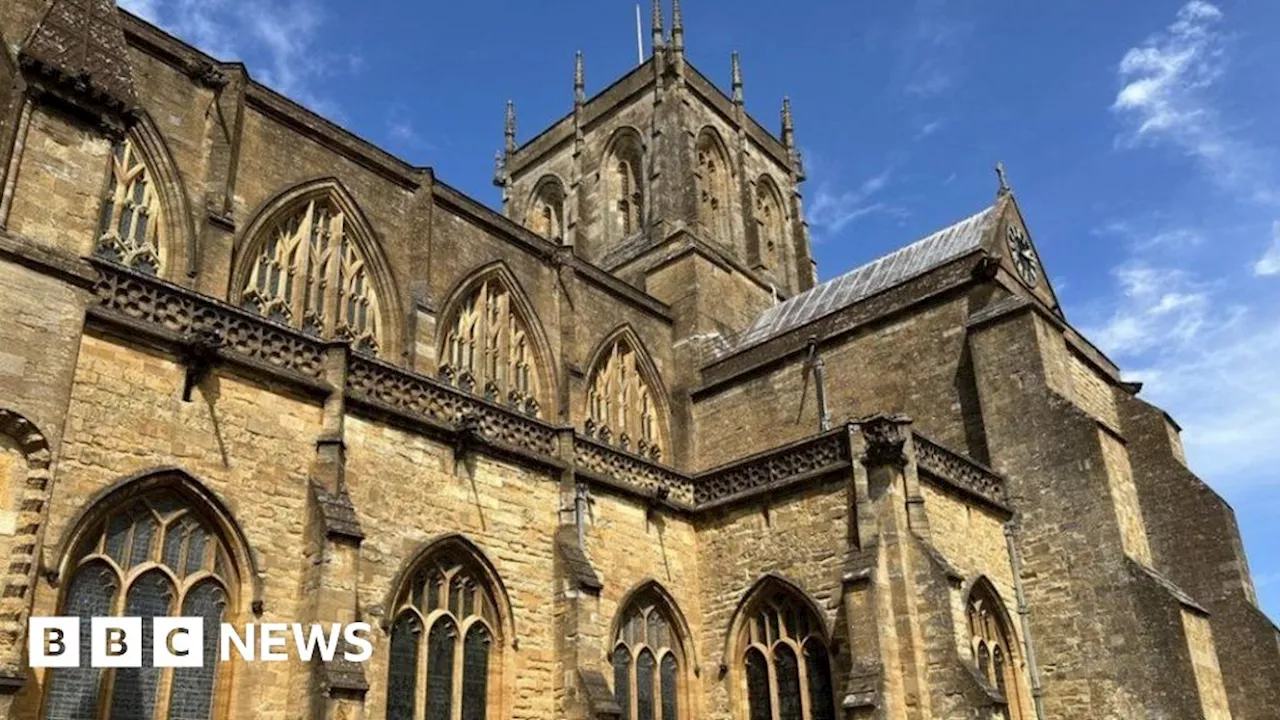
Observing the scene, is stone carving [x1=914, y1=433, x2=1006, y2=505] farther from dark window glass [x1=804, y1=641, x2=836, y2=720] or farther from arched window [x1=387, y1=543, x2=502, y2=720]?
arched window [x1=387, y1=543, x2=502, y2=720]

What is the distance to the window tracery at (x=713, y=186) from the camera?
30.4m

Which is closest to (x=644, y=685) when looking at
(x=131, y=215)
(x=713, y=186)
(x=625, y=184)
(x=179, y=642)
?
(x=179, y=642)

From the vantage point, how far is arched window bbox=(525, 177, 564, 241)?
33594mm

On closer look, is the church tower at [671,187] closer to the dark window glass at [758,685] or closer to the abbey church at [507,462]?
the abbey church at [507,462]

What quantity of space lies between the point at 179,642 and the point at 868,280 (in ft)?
56.9

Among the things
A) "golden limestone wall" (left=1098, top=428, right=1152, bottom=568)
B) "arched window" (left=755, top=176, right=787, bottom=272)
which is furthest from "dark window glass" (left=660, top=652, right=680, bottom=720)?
"arched window" (left=755, top=176, right=787, bottom=272)

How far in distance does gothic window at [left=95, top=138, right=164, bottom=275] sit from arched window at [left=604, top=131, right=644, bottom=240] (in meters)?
16.8

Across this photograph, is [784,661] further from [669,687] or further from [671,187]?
[671,187]

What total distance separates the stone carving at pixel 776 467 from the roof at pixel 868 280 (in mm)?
5373

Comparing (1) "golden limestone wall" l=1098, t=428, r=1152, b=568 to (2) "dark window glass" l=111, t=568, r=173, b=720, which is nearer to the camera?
(2) "dark window glass" l=111, t=568, r=173, b=720

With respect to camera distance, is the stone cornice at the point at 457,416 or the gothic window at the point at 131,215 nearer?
the stone cornice at the point at 457,416

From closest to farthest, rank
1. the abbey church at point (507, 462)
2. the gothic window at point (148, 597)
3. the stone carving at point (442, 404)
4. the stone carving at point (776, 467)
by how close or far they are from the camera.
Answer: the gothic window at point (148, 597)
the abbey church at point (507, 462)
the stone carving at point (442, 404)
the stone carving at point (776, 467)

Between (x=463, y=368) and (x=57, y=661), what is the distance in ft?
33.7

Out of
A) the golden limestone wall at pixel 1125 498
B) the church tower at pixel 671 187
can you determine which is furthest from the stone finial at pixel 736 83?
the golden limestone wall at pixel 1125 498
